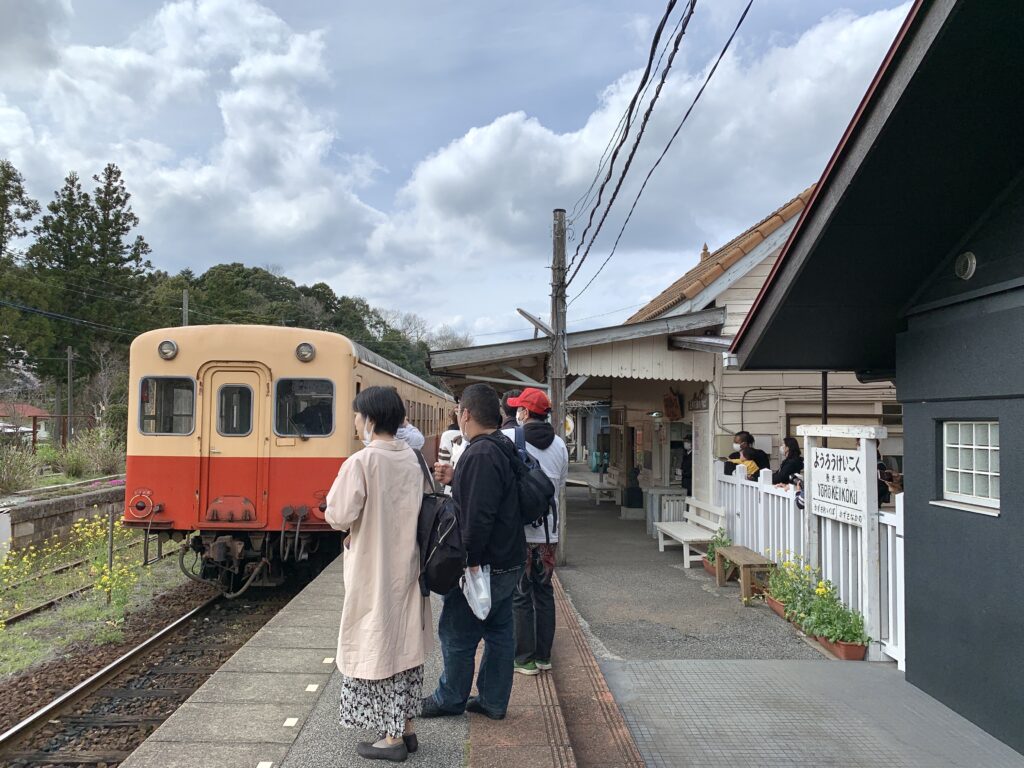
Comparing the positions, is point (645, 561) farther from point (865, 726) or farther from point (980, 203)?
point (980, 203)

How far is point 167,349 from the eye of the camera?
25.4 ft

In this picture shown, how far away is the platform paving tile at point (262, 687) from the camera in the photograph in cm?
414

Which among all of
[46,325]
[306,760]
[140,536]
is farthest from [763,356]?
[46,325]

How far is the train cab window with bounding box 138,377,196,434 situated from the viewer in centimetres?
775

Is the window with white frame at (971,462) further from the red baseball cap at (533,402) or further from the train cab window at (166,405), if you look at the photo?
the train cab window at (166,405)

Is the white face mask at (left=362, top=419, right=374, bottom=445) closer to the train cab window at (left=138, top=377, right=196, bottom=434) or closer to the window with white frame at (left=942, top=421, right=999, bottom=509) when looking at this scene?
the window with white frame at (left=942, top=421, right=999, bottom=509)

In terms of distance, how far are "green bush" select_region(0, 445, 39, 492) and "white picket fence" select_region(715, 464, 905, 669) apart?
11158 millimetres

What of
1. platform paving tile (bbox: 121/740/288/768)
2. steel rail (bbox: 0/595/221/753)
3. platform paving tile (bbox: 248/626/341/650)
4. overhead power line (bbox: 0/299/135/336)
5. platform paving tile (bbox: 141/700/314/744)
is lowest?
steel rail (bbox: 0/595/221/753)

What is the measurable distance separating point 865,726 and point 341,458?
5243 mm

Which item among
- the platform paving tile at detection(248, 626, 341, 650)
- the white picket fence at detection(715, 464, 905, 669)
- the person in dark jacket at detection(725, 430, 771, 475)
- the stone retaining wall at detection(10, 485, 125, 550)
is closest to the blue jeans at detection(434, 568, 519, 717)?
the platform paving tile at detection(248, 626, 341, 650)

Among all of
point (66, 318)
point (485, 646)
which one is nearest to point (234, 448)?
point (485, 646)

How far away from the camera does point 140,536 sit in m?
12.8

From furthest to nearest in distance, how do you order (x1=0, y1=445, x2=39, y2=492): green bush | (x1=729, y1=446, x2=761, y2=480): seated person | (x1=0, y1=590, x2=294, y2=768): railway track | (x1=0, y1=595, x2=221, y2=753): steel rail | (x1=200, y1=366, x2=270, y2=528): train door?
(x1=0, y1=445, x2=39, y2=492): green bush
(x1=729, y1=446, x2=761, y2=480): seated person
(x1=200, y1=366, x2=270, y2=528): train door
(x1=0, y1=595, x2=221, y2=753): steel rail
(x1=0, y1=590, x2=294, y2=768): railway track

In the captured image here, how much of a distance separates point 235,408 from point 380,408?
516 cm
